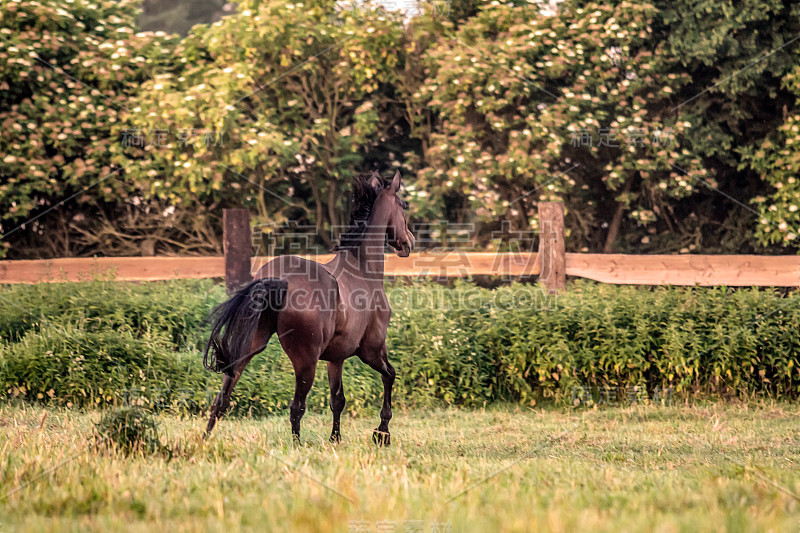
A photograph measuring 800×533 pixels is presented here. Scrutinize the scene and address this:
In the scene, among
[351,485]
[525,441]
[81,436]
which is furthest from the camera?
[525,441]

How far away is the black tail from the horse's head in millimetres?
1132

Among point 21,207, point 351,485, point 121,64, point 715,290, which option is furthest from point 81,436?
point 121,64

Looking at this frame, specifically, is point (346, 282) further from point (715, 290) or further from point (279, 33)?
point (279, 33)

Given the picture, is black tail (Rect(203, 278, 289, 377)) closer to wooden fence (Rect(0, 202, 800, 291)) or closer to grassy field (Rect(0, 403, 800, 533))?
grassy field (Rect(0, 403, 800, 533))

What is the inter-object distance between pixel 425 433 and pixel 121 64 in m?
9.70

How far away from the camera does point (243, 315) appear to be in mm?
6031

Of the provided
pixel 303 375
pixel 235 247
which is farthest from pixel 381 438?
pixel 235 247

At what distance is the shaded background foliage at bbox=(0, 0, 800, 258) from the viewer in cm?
1374

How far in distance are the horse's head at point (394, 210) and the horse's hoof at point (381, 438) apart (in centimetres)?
155

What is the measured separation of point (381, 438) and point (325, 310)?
1.37 m

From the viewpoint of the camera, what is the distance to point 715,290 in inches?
413

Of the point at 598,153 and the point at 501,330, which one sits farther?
the point at 598,153

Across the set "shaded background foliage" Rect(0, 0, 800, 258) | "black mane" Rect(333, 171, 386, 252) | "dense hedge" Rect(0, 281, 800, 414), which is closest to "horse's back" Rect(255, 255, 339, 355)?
"black mane" Rect(333, 171, 386, 252)

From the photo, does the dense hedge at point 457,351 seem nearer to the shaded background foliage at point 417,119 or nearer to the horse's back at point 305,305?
the horse's back at point 305,305
